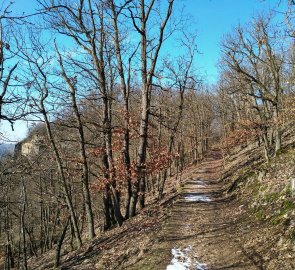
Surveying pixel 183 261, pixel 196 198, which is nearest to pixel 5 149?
pixel 196 198

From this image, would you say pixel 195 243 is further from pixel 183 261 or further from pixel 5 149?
pixel 5 149

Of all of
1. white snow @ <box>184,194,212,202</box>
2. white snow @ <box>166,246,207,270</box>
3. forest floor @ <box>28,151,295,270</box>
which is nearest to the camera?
forest floor @ <box>28,151,295,270</box>

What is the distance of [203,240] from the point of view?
10297 mm

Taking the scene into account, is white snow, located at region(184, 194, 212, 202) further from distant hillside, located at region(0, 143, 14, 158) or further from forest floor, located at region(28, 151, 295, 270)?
distant hillside, located at region(0, 143, 14, 158)

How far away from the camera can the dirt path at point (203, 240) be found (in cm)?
844

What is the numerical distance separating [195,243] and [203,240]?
1.07ft

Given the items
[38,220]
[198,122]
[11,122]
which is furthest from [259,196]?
[198,122]

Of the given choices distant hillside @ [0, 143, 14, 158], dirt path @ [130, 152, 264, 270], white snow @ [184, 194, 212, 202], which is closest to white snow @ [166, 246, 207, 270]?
dirt path @ [130, 152, 264, 270]

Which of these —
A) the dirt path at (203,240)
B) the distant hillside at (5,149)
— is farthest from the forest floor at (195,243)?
the distant hillside at (5,149)

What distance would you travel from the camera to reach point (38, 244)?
39594 millimetres

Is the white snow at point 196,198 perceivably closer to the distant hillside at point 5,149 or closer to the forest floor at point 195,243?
the forest floor at point 195,243

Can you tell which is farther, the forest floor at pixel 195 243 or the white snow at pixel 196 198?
the white snow at pixel 196 198

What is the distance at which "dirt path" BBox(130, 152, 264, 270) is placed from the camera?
27.7ft

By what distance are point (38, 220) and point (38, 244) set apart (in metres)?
3.52
